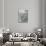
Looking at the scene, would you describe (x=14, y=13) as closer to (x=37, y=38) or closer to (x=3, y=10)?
(x=3, y=10)

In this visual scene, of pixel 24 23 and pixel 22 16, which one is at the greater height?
pixel 22 16

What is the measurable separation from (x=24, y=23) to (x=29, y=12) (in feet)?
0.65

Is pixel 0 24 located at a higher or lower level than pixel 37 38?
higher

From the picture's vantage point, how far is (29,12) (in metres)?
1.71

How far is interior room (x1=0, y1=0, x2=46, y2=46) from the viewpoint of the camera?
1.69 meters

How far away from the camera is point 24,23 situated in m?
1.69

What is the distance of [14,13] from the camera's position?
171 centimetres

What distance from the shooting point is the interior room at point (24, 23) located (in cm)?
169

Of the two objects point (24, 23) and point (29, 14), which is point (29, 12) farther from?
point (24, 23)

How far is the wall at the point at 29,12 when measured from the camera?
1.69 meters

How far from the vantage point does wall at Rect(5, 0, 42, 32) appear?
5.54 feet

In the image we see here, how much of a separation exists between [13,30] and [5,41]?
0.71 ft

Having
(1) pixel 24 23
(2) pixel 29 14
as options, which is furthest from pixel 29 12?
(1) pixel 24 23

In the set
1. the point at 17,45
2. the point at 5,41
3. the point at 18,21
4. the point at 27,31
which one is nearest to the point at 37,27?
the point at 27,31
